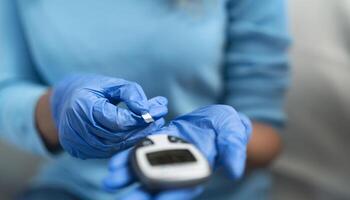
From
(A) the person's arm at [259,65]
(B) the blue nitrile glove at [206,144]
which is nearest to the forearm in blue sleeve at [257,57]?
(A) the person's arm at [259,65]

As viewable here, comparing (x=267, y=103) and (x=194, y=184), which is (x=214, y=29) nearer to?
(x=267, y=103)

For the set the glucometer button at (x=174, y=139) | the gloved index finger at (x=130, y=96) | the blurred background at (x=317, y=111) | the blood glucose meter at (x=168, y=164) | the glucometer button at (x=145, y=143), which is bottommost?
the blurred background at (x=317, y=111)

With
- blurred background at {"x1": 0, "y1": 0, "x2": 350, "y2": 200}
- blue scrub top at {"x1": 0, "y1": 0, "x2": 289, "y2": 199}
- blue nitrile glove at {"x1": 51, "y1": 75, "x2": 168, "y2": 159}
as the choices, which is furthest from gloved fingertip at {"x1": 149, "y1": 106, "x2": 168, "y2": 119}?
blurred background at {"x1": 0, "y1": 0, "x2": 350, "y2": 200}

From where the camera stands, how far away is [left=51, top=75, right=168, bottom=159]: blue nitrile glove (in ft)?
1.29

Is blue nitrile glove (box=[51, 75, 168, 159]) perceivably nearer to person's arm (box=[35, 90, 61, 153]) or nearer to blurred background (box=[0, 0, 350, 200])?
person's arm (box=[35, 90, 61, 153])

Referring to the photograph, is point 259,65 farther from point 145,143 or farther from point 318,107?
point 145,143

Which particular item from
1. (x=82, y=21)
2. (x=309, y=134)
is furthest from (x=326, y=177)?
(x=82, y=21)

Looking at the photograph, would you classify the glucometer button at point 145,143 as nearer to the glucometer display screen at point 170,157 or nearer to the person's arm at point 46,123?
the glucometer display screen at point 170,157

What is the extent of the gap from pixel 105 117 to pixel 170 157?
6cm

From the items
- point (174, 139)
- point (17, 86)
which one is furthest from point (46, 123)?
point (174, 139)

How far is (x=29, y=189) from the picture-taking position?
70 centimetres

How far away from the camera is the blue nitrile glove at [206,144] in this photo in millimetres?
359

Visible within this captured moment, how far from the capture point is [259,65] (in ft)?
2.07

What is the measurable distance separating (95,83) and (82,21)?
0.66ft
